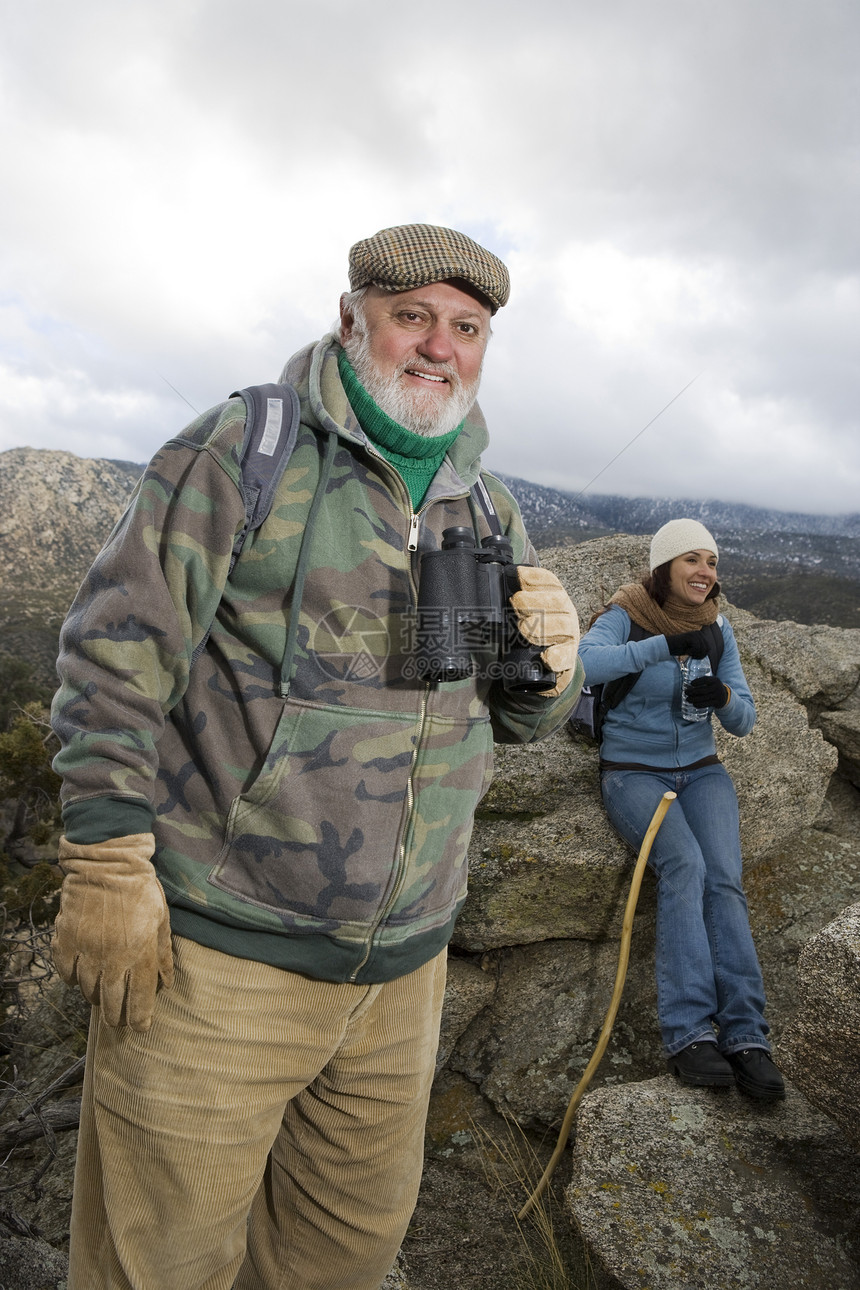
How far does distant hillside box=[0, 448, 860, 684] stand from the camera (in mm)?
42278

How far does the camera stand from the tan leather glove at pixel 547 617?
2.18 m

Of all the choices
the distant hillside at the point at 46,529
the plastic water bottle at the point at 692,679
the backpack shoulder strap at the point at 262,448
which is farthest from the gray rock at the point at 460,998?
the distant hillside at the point at 46,529

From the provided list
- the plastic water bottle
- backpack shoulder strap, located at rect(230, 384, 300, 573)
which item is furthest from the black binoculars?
the plastic water bottle

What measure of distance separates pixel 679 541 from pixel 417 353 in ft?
9.03

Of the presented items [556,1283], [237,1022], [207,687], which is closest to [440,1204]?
[556,1283]

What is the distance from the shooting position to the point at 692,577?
175 inches

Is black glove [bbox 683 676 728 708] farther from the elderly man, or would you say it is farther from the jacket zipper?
the jacket zipper

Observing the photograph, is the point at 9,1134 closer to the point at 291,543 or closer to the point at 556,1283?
the point at 556,1283

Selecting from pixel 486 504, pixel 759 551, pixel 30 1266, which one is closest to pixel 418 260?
pixel 486 504

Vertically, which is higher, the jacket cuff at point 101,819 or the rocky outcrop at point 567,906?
the jacket cuff at point 101,819

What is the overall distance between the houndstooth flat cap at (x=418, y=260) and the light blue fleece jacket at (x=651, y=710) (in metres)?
2.36

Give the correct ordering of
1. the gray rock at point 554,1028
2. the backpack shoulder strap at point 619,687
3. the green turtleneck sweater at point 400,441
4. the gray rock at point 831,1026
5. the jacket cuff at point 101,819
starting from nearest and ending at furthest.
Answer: the jacket cuff at point 101,819 < the green turtleneck sweater at point 400,441 < the gray rock at point 831,1026 < the gray rock at point 554,1028 < the backpack shoulder strap at point 619,687

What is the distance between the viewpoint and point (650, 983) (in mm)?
4336

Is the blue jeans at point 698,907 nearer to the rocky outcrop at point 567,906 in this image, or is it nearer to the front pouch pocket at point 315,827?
the rocky outcrop at point 567,906
